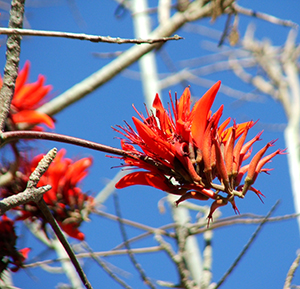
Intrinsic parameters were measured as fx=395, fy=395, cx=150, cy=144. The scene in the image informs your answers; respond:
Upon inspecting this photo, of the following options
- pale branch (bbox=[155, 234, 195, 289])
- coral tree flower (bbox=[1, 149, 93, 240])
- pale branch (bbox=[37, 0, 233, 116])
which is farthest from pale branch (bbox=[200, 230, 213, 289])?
pale branch (bbox=[37, 0, 233, 116])

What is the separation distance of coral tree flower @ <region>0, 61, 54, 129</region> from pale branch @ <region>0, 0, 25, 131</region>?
0.41 metres

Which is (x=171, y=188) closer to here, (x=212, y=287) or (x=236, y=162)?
(x=236, y=162)

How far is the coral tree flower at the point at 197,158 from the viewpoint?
81 cm

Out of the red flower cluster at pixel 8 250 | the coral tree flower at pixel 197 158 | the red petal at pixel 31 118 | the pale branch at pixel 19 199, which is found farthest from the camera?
Result: the red petal at pixel 31 118

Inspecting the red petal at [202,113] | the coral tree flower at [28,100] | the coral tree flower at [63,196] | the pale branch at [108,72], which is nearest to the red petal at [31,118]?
the coral tree flower at [28,100]

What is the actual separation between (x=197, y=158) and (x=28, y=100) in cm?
70

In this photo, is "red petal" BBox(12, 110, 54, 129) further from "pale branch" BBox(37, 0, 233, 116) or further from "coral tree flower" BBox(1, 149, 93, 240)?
"pale branch" BBox(37, 0, 233, 116)

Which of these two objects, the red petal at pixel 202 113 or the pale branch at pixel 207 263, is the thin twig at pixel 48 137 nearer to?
Result: the red petal at pixel 202 113

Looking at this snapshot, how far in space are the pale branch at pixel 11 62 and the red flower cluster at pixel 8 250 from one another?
1.48 feet

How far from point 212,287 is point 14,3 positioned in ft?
2.79

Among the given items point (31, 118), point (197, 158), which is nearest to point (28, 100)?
point (31, 118)

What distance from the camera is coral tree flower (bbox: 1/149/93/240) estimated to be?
3.83 ft

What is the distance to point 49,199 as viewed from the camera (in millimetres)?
1198

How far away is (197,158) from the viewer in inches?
32.6
